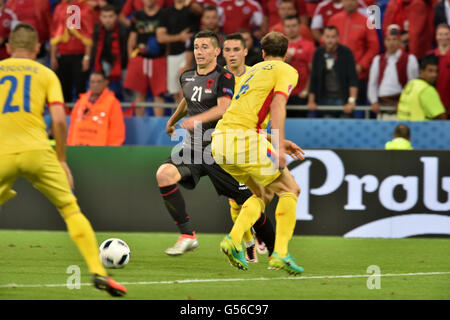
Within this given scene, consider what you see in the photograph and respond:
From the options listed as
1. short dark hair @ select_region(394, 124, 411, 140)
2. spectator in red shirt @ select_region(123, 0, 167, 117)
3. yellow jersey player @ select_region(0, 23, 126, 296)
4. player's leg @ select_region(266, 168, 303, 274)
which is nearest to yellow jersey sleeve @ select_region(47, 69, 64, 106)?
yellow jersey player @ select_region(0, 23, 126, 296)

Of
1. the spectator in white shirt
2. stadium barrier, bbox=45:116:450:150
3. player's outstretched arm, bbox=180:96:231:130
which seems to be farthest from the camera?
the spectator in white shirt

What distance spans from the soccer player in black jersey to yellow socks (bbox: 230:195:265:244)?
3.86ft

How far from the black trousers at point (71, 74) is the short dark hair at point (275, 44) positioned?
6644mm

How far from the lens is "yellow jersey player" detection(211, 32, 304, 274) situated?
6.87 metres

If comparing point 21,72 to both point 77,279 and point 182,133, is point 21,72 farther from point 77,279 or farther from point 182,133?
point 182,133

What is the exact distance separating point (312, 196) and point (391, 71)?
8.70 feet

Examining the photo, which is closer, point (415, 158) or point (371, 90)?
point (415, 158)

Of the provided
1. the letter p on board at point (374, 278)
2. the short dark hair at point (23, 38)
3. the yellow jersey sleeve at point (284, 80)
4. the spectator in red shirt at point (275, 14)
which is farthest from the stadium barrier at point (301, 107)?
the short dark hair at point (23, 38)

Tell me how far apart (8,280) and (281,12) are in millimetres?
7201

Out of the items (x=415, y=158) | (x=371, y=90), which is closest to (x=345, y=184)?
(x=415, y=158)

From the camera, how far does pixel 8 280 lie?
22.4ft

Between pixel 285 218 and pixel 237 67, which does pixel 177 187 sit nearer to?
pixel 237 67

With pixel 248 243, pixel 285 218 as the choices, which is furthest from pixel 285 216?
pixel 248 243

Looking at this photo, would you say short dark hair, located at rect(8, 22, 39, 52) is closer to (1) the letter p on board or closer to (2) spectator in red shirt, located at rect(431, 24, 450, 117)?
(1) the letter p on board
